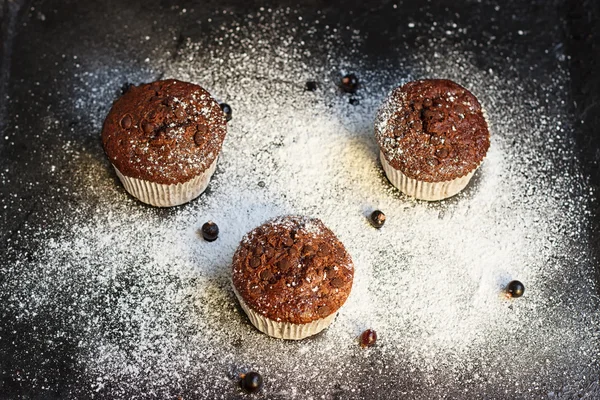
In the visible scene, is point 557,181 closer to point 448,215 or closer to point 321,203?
point 448,215

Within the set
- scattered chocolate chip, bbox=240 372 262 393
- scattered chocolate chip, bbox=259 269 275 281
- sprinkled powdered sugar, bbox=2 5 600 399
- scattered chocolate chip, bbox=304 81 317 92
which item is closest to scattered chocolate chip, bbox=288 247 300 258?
scattered chocolate chip, bbox=259 269 275 281

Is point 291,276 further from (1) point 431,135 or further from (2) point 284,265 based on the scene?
(1) point 431,135

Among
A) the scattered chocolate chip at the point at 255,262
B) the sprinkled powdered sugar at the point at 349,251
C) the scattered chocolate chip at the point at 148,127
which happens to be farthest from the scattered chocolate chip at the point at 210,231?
the scattered chocolate chip at the point at 148,127

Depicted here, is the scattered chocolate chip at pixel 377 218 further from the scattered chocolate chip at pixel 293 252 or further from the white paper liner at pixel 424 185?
the scattered chocolate chip at pixel 293 252

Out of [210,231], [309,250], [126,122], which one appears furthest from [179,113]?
[309,250]

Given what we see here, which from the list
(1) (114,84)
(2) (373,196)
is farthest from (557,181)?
(1) (114,84)
